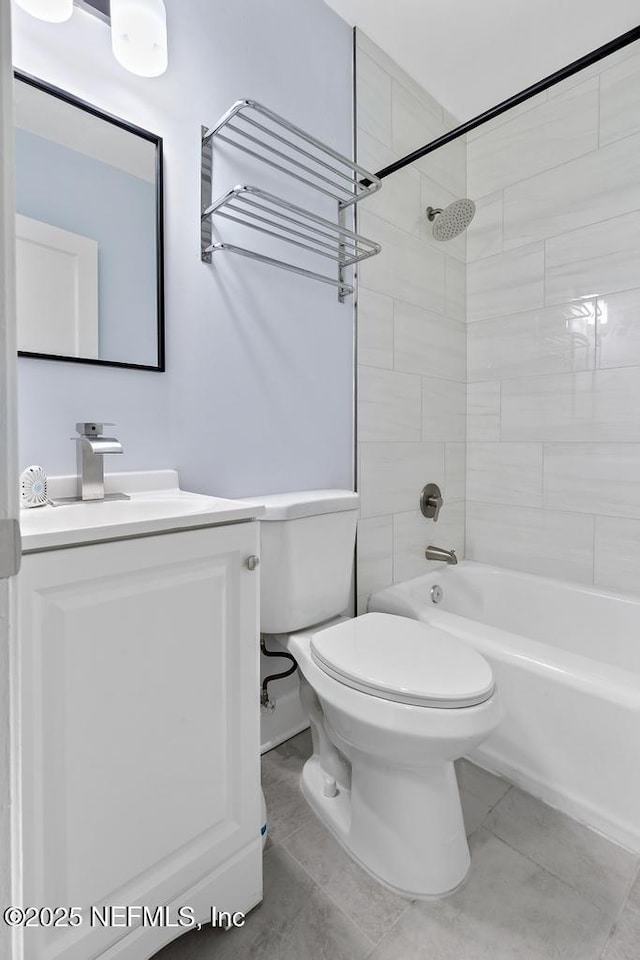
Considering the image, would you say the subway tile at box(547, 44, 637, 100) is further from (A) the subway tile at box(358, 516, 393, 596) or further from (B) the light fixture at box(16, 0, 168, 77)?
(A) the subway tile at box(358, 516, 393, 596)

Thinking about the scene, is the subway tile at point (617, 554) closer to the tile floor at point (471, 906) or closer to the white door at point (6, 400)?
the tile floor at point (471, 906)

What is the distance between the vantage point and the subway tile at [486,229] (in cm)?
213

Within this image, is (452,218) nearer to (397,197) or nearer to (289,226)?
(397,197)

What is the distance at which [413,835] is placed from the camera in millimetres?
1055

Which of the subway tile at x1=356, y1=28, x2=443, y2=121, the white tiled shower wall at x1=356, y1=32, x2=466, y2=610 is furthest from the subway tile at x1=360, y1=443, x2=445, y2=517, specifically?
the subway tile at x1=356, y1=28, x2=443, y2=121

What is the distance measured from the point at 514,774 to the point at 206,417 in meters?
1.39

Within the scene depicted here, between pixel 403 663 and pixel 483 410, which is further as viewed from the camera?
pixel 483 410

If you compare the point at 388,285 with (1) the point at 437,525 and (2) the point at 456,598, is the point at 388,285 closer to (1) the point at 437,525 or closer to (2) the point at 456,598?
(1) the point at 437,525

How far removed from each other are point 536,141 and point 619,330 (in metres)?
0.91

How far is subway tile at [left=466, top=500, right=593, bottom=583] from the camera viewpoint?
1.94 m

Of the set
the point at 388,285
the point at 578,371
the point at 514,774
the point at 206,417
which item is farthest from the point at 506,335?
the point at 514,774

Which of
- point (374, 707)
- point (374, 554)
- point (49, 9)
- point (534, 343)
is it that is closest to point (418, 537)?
point (374, 554)

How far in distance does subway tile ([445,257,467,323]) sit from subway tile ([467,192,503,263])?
94 millimetres

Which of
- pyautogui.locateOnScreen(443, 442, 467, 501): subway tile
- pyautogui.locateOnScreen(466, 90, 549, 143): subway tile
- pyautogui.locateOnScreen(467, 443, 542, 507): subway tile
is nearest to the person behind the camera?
pyautogui.locateOnScreen(466, 90, 549, 143): subway tile
